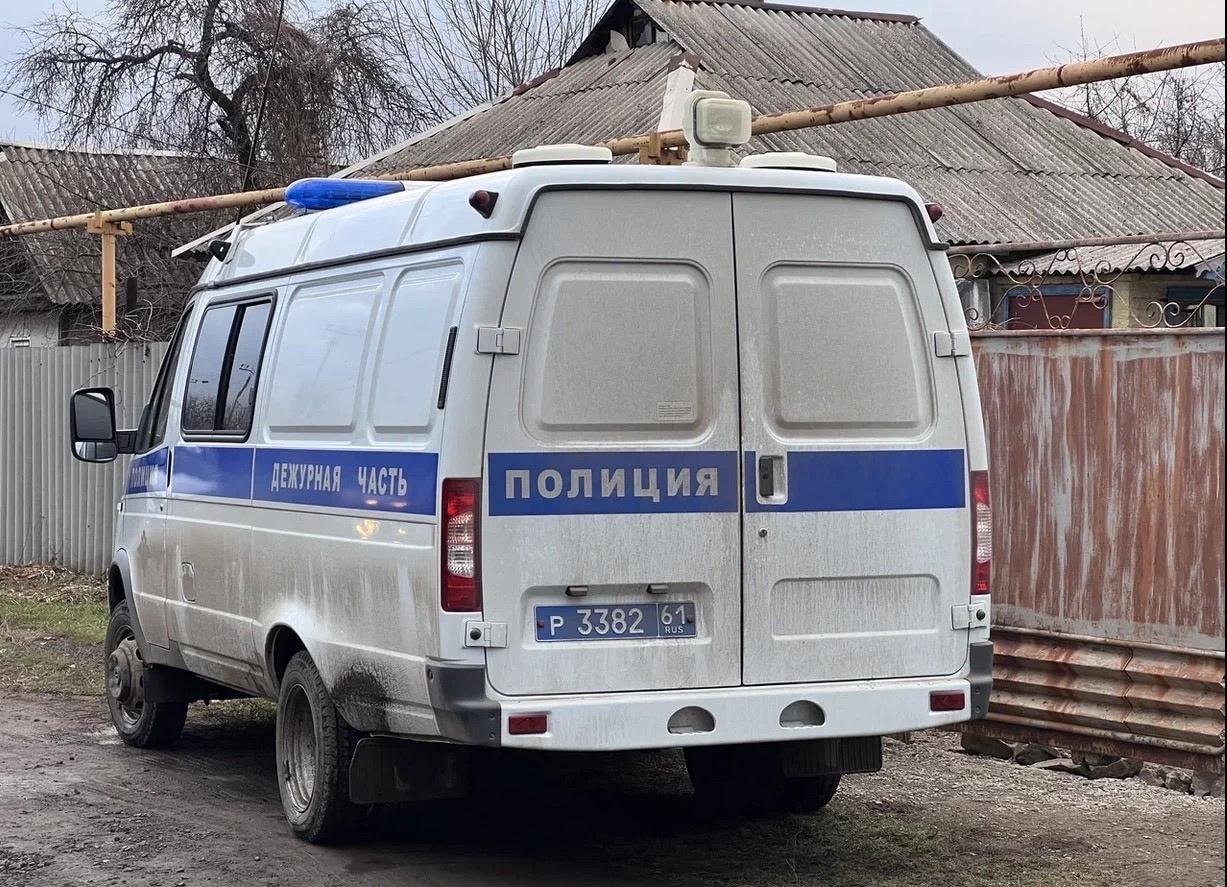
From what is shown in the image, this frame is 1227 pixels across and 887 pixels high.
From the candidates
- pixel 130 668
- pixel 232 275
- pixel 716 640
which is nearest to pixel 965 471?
pixel 716 640

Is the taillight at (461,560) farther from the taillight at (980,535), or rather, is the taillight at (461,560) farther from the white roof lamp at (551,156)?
the taillight at (980,535)

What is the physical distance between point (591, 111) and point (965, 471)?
1433 cm

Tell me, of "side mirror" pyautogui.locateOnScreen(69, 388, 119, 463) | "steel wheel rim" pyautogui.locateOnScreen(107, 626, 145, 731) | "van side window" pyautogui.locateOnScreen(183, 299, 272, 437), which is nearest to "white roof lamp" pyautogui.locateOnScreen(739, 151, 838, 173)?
"van side window" pyautogui.locateOnScreen(183, 299, 272, 437)

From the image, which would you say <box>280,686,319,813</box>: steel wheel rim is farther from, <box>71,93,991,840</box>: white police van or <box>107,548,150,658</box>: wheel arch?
<box>107,548,150,658</box>: wheel arch

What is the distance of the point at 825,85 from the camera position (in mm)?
20484

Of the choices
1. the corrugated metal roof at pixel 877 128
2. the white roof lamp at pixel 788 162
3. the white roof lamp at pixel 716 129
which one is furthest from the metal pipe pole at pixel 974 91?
the corrugated metal roof at pixel 877 128

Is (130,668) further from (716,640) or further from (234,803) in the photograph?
(716,640)

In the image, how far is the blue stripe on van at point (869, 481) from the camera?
19.6 feet

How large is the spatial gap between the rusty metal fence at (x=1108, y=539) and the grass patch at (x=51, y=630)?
5.38 m

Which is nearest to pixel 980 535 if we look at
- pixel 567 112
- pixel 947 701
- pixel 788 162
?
pixel 947 701

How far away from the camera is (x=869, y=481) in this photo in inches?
238

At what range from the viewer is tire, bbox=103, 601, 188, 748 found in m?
8.62

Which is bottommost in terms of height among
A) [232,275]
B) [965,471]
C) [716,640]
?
[716,640]

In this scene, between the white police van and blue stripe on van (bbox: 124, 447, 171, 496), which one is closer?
the white police van
